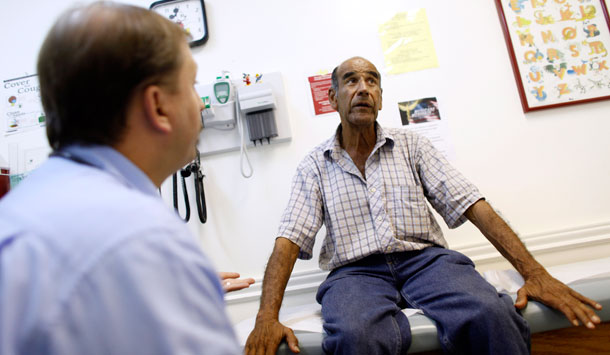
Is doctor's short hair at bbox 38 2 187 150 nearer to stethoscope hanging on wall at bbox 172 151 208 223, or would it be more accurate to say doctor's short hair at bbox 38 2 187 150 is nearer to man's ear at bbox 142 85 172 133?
man's ear at bbox 142 85 172 133

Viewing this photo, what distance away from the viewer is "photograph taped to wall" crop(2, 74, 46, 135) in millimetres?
1605

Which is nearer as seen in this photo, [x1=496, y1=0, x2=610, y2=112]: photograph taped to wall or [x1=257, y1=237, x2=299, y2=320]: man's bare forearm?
[x1=257, y1=237, x2=299, y2=320]: man's bare forearm

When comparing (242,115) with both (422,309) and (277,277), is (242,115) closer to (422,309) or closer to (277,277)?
(277,277)

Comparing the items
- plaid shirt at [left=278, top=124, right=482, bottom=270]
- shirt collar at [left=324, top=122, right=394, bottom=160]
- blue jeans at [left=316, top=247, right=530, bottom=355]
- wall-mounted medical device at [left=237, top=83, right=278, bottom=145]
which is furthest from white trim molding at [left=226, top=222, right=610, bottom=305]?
wall-mounted medical device at [left=237, top=83, right=278, bottom=145]

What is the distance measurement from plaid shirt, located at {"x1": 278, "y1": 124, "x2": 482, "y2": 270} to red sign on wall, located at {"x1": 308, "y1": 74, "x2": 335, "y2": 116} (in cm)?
27

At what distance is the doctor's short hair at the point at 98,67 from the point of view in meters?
0.40

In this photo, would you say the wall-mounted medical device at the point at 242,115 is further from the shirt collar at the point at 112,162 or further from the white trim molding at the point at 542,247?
the shirt collar at the point at 112,162

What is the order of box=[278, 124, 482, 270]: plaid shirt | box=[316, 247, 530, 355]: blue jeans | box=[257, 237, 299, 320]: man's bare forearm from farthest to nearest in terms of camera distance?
1. box=[278, 124, 482, 270]: plaid shirt
2. box=[257, 237, 299, 320]: man's bare forearm
3. box=[316, 247, 530, 355]: blue jeans

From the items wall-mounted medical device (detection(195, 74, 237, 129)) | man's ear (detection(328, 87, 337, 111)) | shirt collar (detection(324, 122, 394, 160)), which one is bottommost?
shirt collar (detection(324, 122, 394, 160))

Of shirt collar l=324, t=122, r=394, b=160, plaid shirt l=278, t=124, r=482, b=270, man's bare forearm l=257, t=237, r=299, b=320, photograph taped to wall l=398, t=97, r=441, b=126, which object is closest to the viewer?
man's bare forearm l=257, t=237, r=299, b=320

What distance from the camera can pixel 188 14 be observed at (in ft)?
5.20

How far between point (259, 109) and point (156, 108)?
3.38 ft

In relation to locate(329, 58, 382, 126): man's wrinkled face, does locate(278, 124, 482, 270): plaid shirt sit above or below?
below

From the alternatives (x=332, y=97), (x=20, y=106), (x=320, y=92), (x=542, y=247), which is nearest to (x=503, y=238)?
(x=542, y=247)
